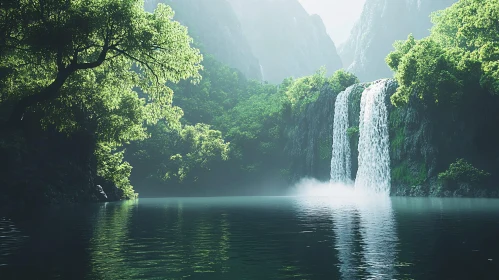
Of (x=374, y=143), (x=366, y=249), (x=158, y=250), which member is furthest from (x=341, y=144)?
(x=158, y=250)

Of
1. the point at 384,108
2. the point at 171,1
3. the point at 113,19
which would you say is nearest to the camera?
the point at 113,19

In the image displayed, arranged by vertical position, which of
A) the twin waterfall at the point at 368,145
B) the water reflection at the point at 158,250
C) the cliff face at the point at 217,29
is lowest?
the water reflection at the point at 158,250

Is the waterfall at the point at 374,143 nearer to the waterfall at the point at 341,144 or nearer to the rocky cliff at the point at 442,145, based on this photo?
the rocky cliff at the point at 442,145

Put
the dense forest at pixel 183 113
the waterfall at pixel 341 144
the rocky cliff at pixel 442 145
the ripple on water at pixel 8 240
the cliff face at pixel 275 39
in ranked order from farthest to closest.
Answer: the cliff face at pixel 275 39 → the waterfall at pixel 341 144 → the rocky cliff at pixel 442 145 → the dense forest at pixel 183 113 → the ripple on water at pixel 8 240

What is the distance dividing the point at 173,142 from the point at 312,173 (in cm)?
2456

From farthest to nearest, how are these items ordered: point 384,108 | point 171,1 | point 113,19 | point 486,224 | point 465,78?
1. point 171,1
2. point 384,108
3. point 465,78
4. point 113,19
5. point 486,224

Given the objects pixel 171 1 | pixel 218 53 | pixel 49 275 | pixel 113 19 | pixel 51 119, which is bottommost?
pixel 49 275

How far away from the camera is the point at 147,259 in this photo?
10.5 metres

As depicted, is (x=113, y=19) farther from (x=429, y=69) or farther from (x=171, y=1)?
(x=171, y=1)

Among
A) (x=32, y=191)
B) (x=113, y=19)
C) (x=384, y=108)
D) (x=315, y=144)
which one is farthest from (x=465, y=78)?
(x=32, y=191)

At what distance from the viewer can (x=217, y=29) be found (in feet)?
445

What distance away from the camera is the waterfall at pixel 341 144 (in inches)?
2511

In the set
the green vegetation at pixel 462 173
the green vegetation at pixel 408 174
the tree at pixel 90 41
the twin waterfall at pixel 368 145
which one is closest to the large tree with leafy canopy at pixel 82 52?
the tree at pixel 90 41

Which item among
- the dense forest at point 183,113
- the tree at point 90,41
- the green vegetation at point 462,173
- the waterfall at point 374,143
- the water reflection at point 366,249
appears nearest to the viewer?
the water reflection at point 366,249
